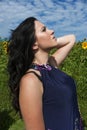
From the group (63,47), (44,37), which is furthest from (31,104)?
(63,47)

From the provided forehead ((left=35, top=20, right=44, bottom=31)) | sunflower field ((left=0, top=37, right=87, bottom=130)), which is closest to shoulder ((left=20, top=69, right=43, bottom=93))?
forehead ((left=35, top=20, right=44, bottom=31))

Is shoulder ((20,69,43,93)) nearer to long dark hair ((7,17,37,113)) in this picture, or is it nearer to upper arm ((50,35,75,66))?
long dark hair ((7,17,37,113))

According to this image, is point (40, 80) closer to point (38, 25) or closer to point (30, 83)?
point (30, 83)

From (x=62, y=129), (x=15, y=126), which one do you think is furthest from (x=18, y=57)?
(x=15, y=126)

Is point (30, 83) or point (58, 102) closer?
point (30, 83)

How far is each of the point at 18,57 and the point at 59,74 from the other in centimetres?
39

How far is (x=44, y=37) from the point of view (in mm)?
3623

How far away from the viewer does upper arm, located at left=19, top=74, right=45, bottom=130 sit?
10.6ft

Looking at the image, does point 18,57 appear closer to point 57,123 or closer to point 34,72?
point 34,72

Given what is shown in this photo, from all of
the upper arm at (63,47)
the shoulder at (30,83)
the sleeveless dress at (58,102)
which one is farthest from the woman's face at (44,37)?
the upper arm at (63,47)

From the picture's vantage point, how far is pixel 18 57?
140 inches

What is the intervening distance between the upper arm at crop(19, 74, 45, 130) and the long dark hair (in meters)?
0.27

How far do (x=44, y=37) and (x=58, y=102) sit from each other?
1.87 feet

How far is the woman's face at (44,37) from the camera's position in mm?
3602
